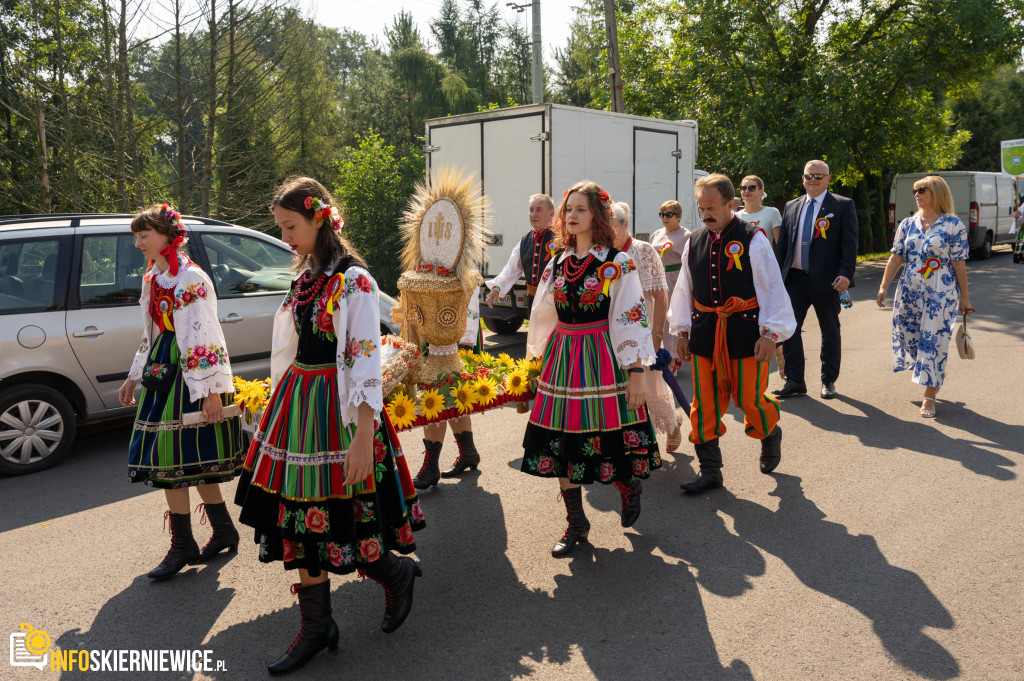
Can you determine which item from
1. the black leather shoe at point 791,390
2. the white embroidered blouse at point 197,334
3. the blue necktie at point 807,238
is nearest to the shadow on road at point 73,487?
the white embroidered blouse at point 197,334

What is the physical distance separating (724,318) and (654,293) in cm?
56

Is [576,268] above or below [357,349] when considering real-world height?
above

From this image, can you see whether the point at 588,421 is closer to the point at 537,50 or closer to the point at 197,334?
the point at 197,334

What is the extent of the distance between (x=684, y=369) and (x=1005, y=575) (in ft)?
17.3

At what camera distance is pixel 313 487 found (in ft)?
10.2

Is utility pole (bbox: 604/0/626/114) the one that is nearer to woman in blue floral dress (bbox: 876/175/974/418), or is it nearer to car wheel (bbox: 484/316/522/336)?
car wheel (bbox: 484/316/522/336)

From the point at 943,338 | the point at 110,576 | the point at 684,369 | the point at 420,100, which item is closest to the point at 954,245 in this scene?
the point at 943,338

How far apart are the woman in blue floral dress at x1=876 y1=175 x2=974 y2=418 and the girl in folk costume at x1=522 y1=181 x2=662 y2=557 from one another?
3804 millimetres

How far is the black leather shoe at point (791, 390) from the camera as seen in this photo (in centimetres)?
753

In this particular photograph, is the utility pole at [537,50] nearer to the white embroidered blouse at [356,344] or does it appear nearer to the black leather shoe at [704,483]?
the black leather shoe at [704,483]

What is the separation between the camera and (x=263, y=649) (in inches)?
133

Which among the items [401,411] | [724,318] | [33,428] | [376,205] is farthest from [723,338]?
[376,205]

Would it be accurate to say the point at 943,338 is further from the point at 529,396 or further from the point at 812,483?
the point at 529,396

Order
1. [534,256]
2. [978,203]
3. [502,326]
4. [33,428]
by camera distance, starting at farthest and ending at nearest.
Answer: [978,203], [502,326], [534,256], [33,428]
